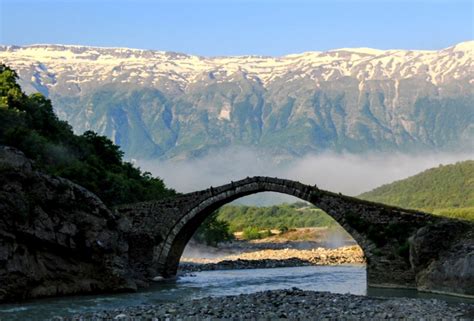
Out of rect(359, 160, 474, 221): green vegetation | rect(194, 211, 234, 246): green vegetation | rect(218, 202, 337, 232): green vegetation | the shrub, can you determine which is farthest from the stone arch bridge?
rect(218, 202, 337, 232): green vegetation

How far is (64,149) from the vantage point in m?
61.4

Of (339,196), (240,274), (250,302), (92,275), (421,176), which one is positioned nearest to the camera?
(250,302)

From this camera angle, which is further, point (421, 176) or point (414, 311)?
point (421, 176)

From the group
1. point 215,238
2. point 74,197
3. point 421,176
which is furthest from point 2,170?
point 421,176

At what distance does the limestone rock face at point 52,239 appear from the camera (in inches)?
1237

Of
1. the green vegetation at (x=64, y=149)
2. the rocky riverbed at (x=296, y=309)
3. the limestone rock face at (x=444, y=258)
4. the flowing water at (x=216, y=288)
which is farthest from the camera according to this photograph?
the green vegetation at (x=64, y=149)

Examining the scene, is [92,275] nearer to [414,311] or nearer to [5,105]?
[414,311]

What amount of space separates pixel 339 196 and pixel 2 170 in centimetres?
1653

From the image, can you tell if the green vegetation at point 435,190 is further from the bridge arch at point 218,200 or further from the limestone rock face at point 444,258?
the limestone rock face at point 444,258

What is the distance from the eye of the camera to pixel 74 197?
3575 cm

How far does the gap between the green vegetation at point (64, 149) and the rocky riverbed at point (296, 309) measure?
790 inches

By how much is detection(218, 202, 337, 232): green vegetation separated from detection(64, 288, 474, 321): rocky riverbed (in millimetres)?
119981

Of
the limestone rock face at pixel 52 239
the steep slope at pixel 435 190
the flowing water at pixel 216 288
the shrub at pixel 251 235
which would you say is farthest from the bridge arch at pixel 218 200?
the steep slope at pixel 435 190

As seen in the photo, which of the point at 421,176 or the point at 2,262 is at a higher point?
the point at 421,176
